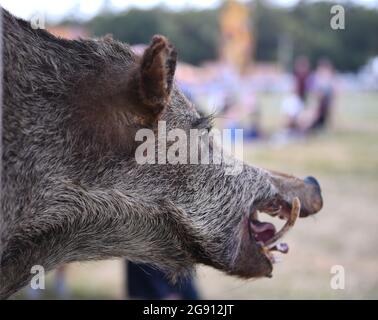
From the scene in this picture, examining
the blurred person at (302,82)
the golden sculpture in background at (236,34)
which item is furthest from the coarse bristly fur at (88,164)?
the golden sculpture in background at (236,34)

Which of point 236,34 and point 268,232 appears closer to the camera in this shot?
point 268,232

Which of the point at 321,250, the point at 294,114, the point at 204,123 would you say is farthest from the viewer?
the point at 294,114

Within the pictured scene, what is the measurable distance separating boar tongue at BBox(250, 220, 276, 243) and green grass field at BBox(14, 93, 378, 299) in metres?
0.31

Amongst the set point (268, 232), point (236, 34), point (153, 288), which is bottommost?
point (153, 288)

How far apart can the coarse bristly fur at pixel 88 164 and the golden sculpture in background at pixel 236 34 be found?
2694cm

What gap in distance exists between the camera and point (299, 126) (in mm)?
18578

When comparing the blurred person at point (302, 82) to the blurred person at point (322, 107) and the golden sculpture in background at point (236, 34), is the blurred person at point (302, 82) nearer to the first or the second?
the blurred person at point (322, 107)

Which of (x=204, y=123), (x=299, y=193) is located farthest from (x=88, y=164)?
(x=299, y=193)

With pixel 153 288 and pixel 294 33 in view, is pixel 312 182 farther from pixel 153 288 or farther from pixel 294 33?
pixel 294 33

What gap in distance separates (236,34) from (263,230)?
27678mm

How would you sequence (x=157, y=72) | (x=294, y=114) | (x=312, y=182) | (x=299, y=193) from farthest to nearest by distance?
(x=294, y=114) → (x=312, y=182) → (x=299, y=193) → (x=157, y=72)

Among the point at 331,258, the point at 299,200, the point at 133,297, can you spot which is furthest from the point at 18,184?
the point at 331,258

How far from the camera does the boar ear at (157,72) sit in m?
2.31

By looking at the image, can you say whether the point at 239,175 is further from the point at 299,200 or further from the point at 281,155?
the point at 281,155
